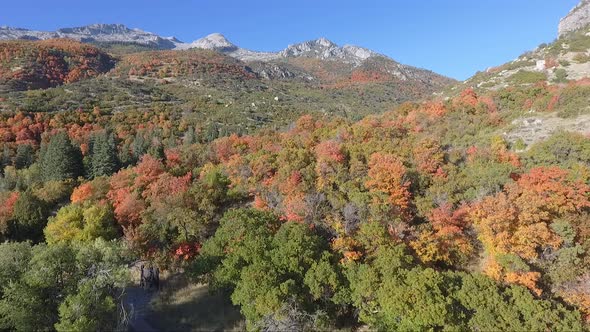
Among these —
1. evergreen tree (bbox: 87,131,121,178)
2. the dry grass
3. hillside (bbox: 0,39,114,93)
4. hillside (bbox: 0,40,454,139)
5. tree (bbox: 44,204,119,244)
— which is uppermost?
hillside (bbox: 0,39,114,93)

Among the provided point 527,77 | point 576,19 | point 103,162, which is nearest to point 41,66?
point 103,162

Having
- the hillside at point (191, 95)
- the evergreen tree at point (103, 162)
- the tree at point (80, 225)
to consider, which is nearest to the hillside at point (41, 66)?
the hillside at point (191, 95)

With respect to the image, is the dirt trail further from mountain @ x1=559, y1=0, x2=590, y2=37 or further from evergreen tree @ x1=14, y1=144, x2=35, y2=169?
mountain @ x1=559, y1=0, x2=590, y2=37

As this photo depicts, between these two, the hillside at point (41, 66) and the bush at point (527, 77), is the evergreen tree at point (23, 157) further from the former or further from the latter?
the bush at point (527, 77)

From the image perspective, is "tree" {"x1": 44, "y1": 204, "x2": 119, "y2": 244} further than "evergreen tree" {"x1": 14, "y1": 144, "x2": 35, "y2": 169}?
No

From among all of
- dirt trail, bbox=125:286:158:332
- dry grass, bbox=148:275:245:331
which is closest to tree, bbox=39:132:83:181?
dirt trail, bbox=125:286:158:332

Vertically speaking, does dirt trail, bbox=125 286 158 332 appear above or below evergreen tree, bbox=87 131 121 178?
below
